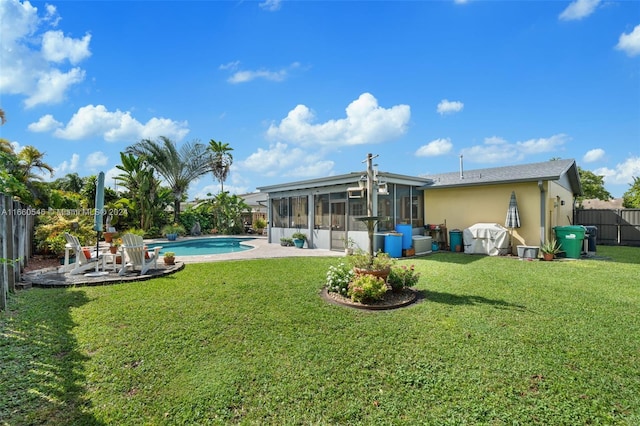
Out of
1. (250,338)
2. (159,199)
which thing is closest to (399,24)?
(250,338)

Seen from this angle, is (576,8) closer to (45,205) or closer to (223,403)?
(223,403)

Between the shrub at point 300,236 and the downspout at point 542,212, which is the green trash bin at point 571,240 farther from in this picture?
the shrub at point 300,236

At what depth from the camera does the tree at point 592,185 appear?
25.8 meters

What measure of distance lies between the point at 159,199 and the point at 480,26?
67.5ft

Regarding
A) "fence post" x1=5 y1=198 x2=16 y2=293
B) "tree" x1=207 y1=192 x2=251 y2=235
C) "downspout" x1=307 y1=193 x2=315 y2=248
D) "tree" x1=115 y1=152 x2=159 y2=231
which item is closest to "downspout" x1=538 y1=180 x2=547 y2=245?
"downspout" x1=307 y1=193 x2=315 y2=248

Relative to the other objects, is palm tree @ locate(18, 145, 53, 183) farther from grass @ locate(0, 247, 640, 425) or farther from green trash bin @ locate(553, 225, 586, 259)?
green trash bin @ locate(553, 225, 586, 259)

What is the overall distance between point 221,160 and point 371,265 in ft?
65.7

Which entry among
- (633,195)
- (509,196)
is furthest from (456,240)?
(633,195)

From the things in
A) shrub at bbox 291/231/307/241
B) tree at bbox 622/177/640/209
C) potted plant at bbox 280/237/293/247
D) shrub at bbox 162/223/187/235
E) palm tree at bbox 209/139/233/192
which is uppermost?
palm tree at bbox 209/139/233/192

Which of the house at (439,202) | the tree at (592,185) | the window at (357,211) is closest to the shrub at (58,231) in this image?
the house at (439,202)

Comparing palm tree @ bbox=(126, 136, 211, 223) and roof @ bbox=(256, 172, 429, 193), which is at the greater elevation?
palm tree @ bbox=(126, 136, 211, 223)

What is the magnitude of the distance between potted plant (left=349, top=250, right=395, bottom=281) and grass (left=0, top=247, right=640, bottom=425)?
3.10 ft

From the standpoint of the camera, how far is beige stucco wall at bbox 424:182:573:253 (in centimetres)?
1123

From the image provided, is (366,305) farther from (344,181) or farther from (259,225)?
(259,225)
